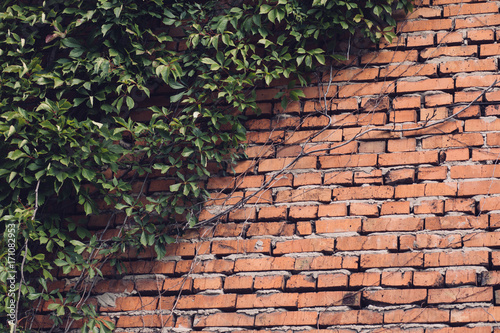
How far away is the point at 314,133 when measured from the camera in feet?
10.7

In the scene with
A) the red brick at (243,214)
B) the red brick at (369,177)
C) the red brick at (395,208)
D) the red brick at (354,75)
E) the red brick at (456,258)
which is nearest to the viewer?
the red brick at (456,258)

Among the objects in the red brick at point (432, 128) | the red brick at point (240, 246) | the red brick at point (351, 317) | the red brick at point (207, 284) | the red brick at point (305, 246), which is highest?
the red brick at point (432, 128)

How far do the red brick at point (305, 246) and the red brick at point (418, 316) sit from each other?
44 centimetres

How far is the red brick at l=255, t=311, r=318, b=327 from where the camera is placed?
9.43ft

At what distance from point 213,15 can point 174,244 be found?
1.36m

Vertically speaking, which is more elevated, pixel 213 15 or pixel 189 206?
pixel 213 15

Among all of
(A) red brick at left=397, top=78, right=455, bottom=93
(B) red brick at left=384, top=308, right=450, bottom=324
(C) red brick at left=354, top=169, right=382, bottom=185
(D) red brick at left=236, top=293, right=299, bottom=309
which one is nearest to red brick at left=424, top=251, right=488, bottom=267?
(B) red brick at left=384, top=308, right=450, bottom=324

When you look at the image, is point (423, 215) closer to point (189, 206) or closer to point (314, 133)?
point (314, 133)

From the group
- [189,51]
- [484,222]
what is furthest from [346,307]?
[189,51]

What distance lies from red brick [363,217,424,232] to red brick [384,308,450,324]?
0.40 meters

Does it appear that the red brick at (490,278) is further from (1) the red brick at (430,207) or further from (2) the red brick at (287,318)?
(2) the red brick at (287,318)

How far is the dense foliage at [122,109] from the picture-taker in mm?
3207

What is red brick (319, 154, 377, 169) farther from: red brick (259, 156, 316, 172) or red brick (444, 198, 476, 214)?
red brick (444, 198, 476, 214)

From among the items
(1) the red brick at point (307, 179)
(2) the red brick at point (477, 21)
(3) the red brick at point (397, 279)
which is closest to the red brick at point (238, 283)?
(1) the red brick at point (307, 179)
